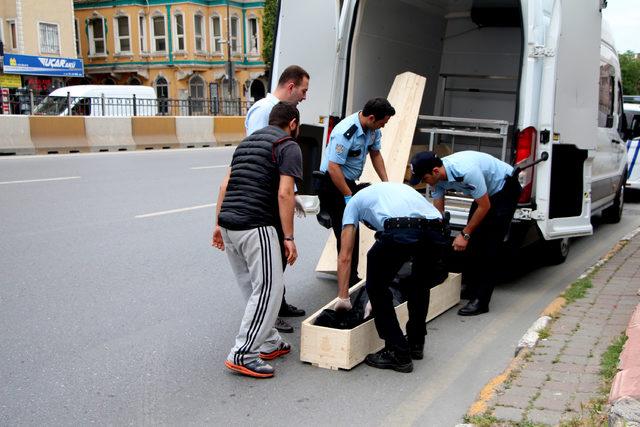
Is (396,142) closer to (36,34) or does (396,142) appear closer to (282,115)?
(282,115)

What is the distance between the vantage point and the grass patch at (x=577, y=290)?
234 inches

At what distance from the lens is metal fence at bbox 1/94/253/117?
19641 millimetres

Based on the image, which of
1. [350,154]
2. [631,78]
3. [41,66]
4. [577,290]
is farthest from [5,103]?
[631,78]

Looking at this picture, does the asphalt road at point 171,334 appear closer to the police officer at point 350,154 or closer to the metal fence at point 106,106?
the police officer at point 350,154

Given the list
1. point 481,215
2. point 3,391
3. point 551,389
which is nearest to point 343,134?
point 481,215

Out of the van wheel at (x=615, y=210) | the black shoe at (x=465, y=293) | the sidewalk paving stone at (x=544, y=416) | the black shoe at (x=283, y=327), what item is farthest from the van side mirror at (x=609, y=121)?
Answer: the sidewalk paving stone at (x=544, y=416)

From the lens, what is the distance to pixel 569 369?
4336mm

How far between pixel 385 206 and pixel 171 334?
1.95m

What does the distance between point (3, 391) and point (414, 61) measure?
257 inches

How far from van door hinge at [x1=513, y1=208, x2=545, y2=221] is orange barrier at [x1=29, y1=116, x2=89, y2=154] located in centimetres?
1398

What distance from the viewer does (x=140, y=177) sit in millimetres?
13531

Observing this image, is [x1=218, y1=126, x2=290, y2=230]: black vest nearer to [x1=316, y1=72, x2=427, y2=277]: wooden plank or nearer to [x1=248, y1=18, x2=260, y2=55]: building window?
[x1=316, y1=72, x2=427, y2=277]: wooden plank

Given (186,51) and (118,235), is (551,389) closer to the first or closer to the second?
(118,235)

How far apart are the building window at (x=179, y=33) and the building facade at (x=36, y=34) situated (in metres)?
6.89
